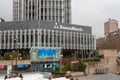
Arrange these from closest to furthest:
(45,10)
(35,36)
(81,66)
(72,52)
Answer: (81,66) < (35,36) < (72,52) < (45,10)

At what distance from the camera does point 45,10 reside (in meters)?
125

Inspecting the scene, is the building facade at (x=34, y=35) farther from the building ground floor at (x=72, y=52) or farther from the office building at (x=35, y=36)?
the building ground floor at (x=72, y=52)

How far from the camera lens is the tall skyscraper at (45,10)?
124688mm

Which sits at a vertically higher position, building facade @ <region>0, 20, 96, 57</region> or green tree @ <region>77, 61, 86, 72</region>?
building facade @ <region>0, 20, 96, 57</region>

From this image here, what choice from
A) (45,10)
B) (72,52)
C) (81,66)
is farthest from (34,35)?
(45,10)

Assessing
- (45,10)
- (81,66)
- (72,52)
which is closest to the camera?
(81,66)

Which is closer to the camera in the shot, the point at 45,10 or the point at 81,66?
the point at 81,66

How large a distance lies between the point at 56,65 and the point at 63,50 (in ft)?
62.8

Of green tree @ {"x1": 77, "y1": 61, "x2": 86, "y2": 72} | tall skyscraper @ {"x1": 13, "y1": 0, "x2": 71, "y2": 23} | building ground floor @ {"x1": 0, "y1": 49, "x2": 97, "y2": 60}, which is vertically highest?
tall skyscraper @ {"x1": 13, "y1": 0, "x2": 71, "y2": 23}

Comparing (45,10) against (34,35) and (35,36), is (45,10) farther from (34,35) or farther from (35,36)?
(34,35)

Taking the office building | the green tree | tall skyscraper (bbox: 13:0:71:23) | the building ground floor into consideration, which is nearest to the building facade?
the office building

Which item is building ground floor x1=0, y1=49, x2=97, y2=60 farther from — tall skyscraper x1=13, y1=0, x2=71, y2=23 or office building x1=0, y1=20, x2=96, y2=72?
tall skyscraper x1=13, y1=0, x2=71, y2=23

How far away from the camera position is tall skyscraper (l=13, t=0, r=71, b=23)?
124688 mm

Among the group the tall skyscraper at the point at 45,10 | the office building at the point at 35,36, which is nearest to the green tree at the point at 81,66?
the office building at the point at 35,36
